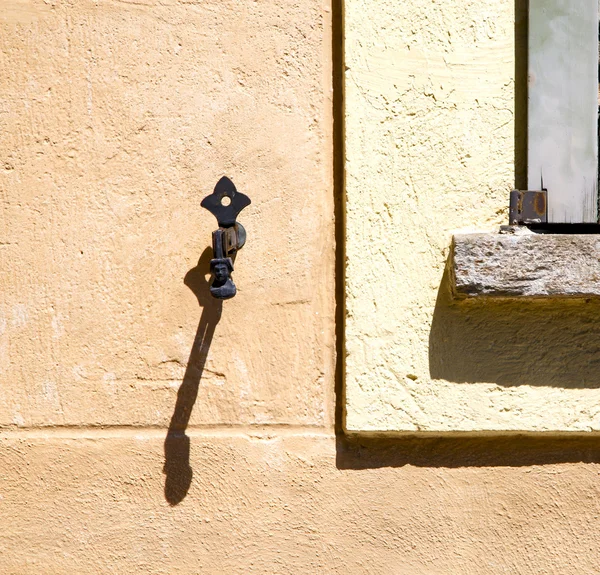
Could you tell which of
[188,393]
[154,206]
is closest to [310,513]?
[188,393]

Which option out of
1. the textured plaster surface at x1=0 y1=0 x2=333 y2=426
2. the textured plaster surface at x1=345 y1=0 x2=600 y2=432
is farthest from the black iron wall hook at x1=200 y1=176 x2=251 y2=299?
the textured plaster surface at x1=345 y1=0 x2=600 y2=432

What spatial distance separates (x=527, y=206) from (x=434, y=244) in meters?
0.23

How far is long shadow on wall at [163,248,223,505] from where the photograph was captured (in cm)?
146

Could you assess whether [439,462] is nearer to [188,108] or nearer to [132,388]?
[132,388]

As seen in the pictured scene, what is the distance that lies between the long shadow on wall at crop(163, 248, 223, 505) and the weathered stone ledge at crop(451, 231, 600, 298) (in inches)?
22.6

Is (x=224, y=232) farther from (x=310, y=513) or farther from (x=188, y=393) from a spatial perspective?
(x=310, y=513)

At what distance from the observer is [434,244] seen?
1.44m

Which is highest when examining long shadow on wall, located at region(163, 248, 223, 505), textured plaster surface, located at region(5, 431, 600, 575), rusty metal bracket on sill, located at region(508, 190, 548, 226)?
rusty metal bracket on sill, located at region(508, 190, 548, 226)

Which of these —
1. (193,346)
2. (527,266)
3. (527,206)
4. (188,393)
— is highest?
(527,206)

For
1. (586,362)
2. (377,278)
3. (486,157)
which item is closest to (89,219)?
(377,278)

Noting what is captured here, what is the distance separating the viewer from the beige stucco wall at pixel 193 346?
1.45 meters

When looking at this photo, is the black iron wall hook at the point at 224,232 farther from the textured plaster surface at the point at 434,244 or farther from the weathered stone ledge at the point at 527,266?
A: the weathered stone ledge at the point at 527,266

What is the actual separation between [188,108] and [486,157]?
714 millimetres

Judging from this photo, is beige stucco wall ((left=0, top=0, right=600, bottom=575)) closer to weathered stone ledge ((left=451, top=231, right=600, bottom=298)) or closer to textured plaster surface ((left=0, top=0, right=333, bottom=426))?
textured plaster surface ((left=0, top=0, right=333, bottom=426))
